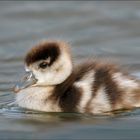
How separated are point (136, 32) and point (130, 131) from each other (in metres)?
3.55

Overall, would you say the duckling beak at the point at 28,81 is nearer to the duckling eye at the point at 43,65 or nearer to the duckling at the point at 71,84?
the duckling at the point at 71,84

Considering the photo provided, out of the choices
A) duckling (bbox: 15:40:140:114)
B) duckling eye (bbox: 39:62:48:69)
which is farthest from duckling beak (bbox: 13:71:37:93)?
duckling eye (bbox: 39:62:48:69)

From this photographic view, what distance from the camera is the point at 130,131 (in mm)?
5492

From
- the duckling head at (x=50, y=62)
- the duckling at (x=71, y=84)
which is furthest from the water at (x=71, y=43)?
the duckling head at (x=50, y=62)

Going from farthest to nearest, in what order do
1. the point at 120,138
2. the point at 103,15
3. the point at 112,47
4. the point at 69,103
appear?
the point at 103,15
the point at 112,47
the point at 69,103
the point at 120,138

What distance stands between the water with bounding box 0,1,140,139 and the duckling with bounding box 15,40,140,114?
0.25ft

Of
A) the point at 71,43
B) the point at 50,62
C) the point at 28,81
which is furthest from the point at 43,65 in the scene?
the point at 71,43

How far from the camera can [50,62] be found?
5.90m

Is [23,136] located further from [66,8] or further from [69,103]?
[66,8]

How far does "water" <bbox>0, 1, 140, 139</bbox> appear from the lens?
554cm

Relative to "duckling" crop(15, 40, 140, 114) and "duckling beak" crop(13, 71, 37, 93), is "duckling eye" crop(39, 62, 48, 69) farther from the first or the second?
"duckling beak" crop(13, 71, 37, 93)

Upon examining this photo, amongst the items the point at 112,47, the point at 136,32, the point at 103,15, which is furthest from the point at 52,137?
the point at 103,15

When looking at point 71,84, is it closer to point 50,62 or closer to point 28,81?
point 50,62

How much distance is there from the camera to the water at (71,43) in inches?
218
